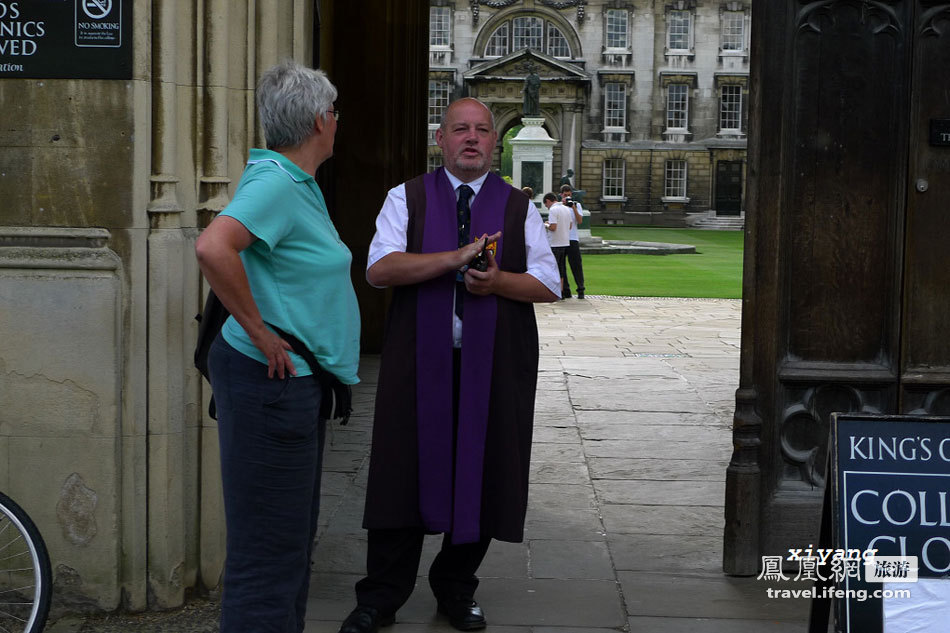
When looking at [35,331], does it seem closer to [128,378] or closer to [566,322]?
[128,378]

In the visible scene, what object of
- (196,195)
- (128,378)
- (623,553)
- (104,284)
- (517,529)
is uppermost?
(196,195)

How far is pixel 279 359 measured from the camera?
3193 mm

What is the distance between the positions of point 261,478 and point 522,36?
58.8 meters

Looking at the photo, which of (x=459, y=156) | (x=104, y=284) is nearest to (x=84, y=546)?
(x=104, y=284)

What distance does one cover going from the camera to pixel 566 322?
16.3 m

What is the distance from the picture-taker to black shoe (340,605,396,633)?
13.8 feet

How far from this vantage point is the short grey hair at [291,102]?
3.20 meters

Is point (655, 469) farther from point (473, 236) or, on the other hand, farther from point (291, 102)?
point (291, 102)

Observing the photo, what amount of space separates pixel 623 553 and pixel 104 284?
2.57 metres

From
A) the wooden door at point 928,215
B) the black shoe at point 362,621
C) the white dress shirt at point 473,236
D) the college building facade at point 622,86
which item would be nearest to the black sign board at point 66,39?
the white dress shirt at point 473,236

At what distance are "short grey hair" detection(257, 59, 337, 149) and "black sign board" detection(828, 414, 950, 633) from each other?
1.80 meters

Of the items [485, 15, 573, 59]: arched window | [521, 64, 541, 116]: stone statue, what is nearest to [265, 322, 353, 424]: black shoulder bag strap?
[521, 64, 541, 116]: stone statue

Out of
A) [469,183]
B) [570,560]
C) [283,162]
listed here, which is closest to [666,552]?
[570,560]

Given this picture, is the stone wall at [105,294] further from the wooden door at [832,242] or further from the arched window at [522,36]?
the arched window at [522,36]
